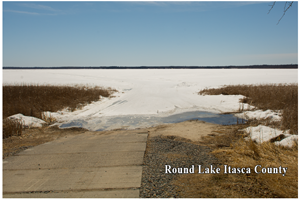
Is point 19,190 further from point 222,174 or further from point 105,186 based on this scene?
point 222,174

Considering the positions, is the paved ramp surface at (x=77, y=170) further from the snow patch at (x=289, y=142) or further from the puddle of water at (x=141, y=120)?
the snow patch at (x=289, y=142)

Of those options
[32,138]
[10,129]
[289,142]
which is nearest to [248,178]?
[289,142]

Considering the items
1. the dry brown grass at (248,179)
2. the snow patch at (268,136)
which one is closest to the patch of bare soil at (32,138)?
the dry brown grass at (248,179)

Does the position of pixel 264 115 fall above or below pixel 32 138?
above

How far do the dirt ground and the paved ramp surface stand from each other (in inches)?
31.3

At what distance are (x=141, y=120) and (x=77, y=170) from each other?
17.7 feet

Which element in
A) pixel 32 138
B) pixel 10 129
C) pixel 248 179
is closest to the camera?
pixel 248 179

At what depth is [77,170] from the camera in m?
3.88

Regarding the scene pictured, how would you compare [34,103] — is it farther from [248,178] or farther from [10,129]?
[248,178]

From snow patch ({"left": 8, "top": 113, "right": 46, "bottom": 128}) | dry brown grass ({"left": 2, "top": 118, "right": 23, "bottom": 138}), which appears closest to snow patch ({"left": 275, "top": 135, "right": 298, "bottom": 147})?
dry brown grass ({"left": 2, "top": 118, "right": 23, "bottom": 138})

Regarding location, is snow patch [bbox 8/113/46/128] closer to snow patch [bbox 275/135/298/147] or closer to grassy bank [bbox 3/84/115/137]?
grassy bank [bbox 3/84/115/137]

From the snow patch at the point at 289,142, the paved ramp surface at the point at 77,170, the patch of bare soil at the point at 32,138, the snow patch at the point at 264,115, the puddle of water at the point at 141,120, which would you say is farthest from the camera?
the puddle of water at the point at 141,120

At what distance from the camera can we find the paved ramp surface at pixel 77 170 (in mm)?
3166

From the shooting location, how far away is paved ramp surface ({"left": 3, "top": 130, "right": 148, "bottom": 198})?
3.17 m
